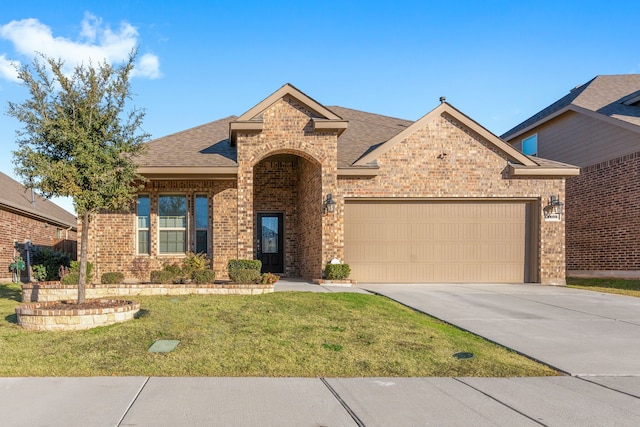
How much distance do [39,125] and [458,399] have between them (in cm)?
794

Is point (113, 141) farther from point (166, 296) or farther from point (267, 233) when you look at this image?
point (267, 233)

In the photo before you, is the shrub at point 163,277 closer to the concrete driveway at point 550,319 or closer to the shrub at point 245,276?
the shrub at point 245,276

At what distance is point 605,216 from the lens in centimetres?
1596

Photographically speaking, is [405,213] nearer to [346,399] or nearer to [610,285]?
[610,285]

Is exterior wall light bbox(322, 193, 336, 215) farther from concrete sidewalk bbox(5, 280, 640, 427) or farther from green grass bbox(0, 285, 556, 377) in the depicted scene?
concrete sidewalk bbox(5, 280, 640, 427)

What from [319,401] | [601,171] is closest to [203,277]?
[319,401]

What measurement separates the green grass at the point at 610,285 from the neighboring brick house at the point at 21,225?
1887 cm

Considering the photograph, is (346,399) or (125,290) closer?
(346,399)

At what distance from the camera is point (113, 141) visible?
27.1 feet

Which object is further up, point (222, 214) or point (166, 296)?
point (222, 214)

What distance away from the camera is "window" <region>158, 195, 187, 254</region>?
13.8 meters

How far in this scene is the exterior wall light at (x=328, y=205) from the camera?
12.8m

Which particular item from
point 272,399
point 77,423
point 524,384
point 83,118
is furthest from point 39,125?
point 524,384

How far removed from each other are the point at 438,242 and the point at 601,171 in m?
7.53
